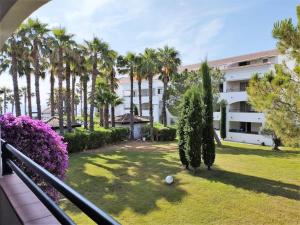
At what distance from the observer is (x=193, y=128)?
13.9 m

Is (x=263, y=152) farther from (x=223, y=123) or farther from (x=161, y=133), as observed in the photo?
(x=161, y=133)

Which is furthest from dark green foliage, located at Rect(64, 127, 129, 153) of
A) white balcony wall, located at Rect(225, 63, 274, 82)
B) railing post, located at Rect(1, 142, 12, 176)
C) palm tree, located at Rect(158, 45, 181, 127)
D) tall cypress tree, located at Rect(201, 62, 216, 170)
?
railing post, located at Rect(1, 142, 12, 176)

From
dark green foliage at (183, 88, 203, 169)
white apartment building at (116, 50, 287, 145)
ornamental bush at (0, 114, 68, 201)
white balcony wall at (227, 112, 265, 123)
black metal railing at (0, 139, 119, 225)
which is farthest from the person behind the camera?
white apartment building at (116, 50, 287, 145)

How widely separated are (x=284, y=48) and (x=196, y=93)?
5578 mm

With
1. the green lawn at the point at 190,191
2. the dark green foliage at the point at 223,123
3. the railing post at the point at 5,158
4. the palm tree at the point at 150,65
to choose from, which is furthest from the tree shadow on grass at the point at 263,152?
the railing post at the point at 5,158

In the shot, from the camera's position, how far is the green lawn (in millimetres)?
8812

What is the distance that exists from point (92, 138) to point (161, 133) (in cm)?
897

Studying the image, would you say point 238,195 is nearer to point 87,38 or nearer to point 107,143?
point 107,143

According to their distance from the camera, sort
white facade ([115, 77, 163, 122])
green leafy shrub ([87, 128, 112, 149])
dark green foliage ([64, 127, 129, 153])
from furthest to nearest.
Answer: white facade ([115, 77, 163, 122])
green leafy shrub ([87, 128, 112, 149])
dark green foliage ([64, 127, 129, 153])

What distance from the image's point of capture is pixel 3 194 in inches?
107

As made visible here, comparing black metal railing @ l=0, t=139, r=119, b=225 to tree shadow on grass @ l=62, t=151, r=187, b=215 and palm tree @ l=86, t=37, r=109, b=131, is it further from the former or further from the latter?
palm tree @ l=86, t=37, r=109, b=131

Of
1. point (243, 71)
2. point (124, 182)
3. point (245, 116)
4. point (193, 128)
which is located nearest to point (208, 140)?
point (193, 128)

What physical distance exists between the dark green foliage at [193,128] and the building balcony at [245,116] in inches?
652

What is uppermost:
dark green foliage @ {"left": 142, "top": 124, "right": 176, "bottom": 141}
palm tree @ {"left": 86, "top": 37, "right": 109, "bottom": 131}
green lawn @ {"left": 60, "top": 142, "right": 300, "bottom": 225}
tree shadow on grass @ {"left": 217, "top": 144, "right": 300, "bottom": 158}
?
palm tree @ {"left": 86, "top": 37, "right": 109, "bottom": 131}
